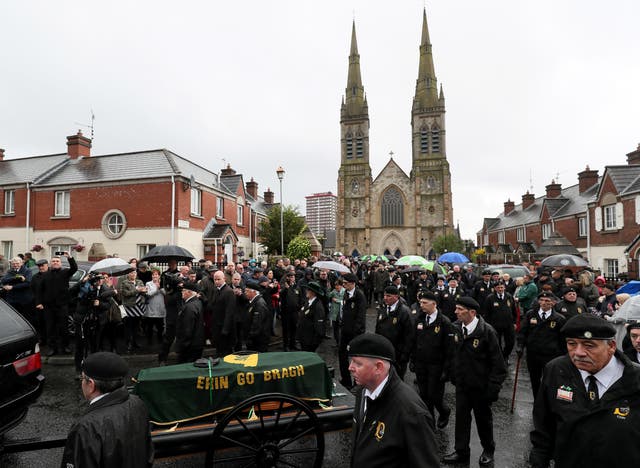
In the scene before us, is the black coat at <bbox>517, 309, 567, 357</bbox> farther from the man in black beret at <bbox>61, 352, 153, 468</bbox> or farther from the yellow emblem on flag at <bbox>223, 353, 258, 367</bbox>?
the man in black beret at <bbox>61, 352, 153, 468</bbox>

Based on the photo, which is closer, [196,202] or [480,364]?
[480,364]

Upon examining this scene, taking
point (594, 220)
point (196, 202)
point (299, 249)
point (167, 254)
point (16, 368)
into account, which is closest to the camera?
point (16, 368)

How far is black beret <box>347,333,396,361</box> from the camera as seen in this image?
2.37 meters

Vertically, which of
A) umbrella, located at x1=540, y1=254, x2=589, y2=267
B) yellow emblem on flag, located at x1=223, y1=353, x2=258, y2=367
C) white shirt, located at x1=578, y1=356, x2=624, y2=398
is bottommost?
yellow emblem on flag, located at x1=223, y1=353, x2=258, y2=367

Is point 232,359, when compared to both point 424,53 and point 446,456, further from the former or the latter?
point 424,53

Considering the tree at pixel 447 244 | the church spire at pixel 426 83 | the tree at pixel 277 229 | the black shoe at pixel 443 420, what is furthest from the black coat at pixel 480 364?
the church spire at pixel 426 83

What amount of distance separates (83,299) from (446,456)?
701 centimetres

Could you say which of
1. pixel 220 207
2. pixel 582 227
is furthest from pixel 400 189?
Result: pixel 220 207

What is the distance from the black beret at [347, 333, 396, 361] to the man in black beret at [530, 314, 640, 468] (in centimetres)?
124

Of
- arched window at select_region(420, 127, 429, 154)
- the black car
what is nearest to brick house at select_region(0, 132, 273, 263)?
the black car

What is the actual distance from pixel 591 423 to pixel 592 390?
0.24 meters

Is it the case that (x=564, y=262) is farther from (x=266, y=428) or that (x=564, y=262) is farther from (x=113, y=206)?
(x=113, y=206)

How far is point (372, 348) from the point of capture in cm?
238

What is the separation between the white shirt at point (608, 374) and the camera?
2388mm
